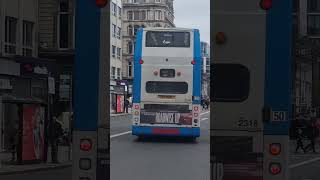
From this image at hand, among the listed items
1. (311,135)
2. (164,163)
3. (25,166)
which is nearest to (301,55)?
(164,163)

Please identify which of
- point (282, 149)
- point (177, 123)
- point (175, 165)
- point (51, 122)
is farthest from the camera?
point (177, 123)

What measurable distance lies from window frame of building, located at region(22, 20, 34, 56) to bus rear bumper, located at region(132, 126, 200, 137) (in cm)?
1116

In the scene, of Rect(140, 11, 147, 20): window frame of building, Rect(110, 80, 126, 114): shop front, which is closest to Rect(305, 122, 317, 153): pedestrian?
Rect(140, 11, 147, 20): window frame of building

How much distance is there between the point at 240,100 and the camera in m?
4.35

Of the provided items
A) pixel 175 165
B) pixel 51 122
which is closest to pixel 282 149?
pixel 175 165

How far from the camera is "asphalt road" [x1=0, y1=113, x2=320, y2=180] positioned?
9344 mm

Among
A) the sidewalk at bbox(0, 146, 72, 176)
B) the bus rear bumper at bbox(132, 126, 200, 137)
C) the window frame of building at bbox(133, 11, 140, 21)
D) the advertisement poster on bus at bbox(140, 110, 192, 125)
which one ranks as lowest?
the sidewalk at bbox(0, 146, 72, 176)

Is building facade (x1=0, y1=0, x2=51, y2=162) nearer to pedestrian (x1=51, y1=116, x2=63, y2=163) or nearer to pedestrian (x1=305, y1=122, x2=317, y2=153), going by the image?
pedestrian (x1=51, y1=116, x2=63, y2=163)

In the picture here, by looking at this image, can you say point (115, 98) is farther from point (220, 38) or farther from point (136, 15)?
point (136, 15)

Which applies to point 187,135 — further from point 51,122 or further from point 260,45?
point 260,45

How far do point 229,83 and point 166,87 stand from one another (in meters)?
19.0

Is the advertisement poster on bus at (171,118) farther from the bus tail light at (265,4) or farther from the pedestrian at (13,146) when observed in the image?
the bus tail light at (265,4)

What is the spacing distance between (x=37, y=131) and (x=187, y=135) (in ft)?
19.8

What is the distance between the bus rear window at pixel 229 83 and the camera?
4.36 m
